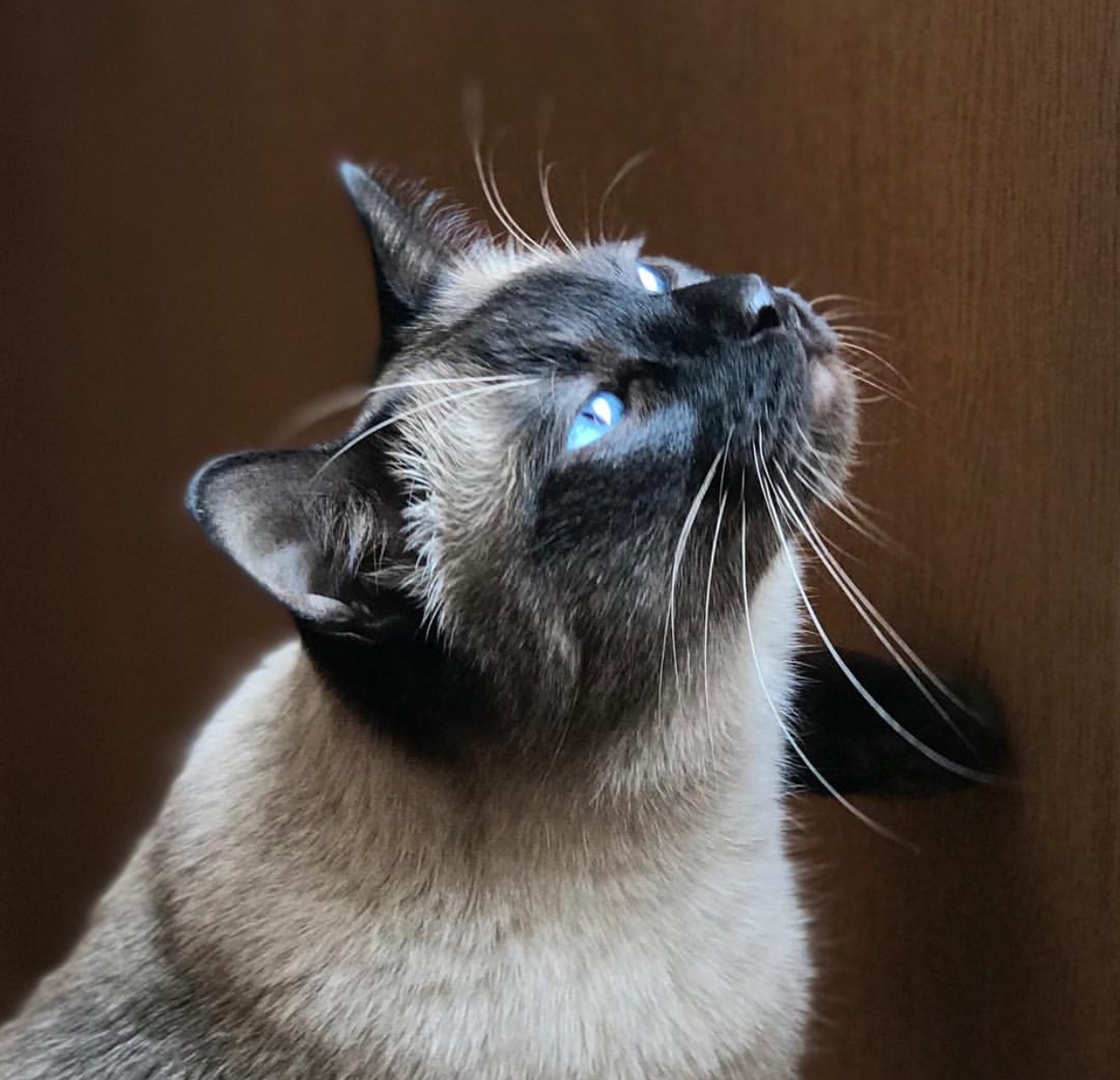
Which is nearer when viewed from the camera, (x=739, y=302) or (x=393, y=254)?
(x=739, y=302)

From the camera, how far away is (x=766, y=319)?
2.57ft

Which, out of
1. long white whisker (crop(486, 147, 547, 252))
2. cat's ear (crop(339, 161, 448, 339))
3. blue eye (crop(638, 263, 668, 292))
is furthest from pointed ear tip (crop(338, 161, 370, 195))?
blue eye (crop(638, 263, 668, 292))

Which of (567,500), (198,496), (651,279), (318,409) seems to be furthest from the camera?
(318,409)

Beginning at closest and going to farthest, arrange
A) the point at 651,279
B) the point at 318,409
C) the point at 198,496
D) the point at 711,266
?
the point at 198,496
the point at 651,279
the point at 318,409
the point at 711,266

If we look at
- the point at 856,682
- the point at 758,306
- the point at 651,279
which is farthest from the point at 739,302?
the point at 856,682

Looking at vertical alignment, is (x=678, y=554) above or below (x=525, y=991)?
above

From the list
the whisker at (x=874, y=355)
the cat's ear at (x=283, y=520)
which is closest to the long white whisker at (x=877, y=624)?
the whisker at (x=874, y=355)

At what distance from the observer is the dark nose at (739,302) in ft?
2.55

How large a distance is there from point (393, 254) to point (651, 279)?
19cm

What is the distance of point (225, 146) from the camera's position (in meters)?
1.64

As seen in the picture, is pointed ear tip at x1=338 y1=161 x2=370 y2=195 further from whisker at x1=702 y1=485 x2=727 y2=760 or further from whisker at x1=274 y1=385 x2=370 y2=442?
whisker at x1=702 y1=485 x2=727 y2=760

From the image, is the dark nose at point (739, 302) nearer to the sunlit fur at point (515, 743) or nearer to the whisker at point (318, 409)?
the sunlit fur at point (515, 743)

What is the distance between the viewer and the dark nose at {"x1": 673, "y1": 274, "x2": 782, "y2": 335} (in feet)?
2.55

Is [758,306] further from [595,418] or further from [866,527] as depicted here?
[866,527]
